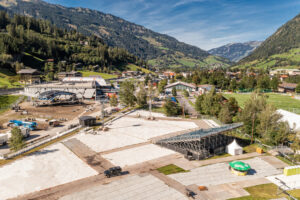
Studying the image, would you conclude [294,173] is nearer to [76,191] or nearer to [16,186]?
[76,191]

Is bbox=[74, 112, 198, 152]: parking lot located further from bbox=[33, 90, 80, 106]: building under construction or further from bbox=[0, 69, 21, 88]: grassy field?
bbox=[0, 69, 21, 88]: grassy field

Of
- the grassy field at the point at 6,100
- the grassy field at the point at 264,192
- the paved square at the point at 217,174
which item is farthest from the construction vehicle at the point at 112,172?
the grassy field at the point at 6,100

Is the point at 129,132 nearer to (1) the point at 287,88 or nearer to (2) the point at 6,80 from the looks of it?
(2) the point at 6,80

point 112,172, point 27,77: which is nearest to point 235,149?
point 112,172

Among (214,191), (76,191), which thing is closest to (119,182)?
(76,191)

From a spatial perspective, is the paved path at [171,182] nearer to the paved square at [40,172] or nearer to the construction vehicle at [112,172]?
the construction vehicle at [112,172]
